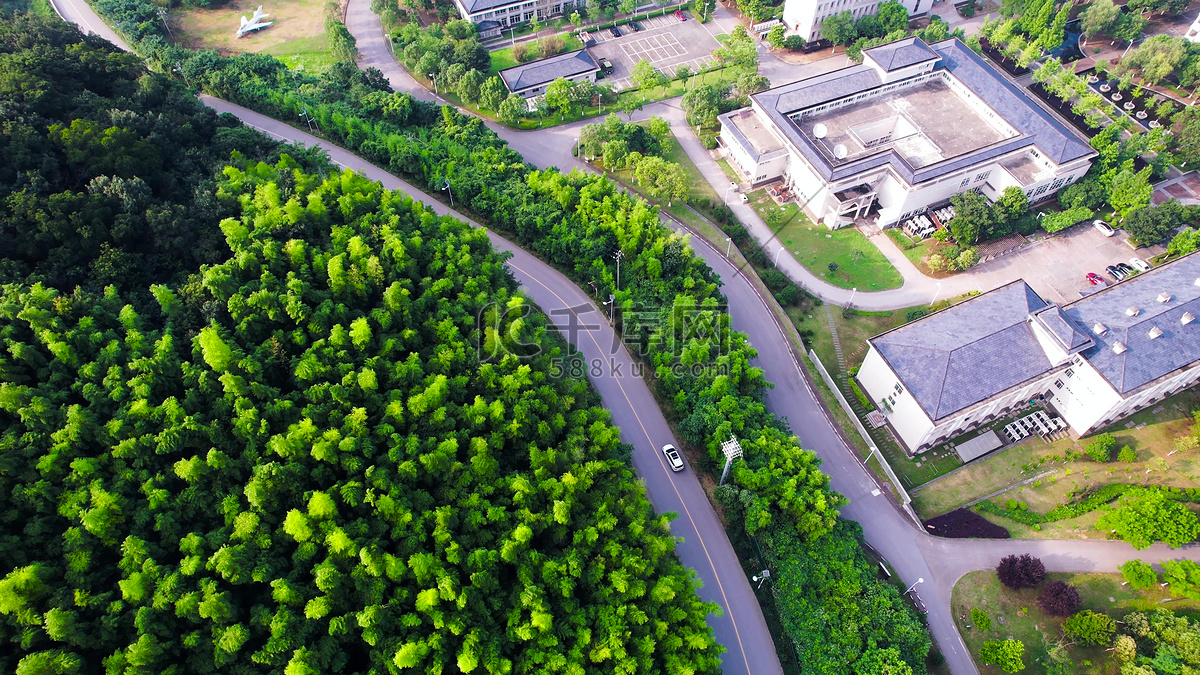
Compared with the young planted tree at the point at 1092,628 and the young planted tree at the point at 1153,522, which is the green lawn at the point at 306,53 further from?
the young planted tree at the point at 1092,628

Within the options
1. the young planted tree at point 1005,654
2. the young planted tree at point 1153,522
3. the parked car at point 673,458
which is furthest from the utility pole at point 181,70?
the young planted tree at point 1153,522

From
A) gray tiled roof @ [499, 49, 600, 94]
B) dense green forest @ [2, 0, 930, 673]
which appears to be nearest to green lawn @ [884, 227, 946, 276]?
dense green forest @ [2, 0, 930, 673]

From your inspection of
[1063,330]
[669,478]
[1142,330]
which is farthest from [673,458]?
[1142,330]

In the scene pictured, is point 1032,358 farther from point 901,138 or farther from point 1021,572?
point 901,138

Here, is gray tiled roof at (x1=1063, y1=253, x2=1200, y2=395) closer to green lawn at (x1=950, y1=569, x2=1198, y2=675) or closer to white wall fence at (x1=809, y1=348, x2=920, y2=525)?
green lawn at (x1=950, y1=569, x2=1198, y2=675)

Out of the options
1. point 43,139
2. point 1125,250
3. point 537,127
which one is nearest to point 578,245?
point 537,127
